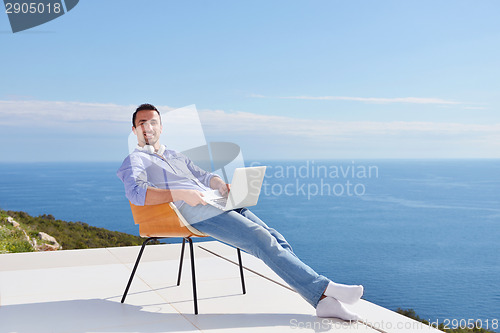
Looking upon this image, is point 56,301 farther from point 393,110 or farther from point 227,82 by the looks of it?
point 393,110

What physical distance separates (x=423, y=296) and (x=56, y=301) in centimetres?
3260

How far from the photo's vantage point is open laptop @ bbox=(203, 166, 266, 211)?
231 cm

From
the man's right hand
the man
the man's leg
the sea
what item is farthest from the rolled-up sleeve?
the sea

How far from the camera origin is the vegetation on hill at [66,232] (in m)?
9.43

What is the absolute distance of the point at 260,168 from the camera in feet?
7.75

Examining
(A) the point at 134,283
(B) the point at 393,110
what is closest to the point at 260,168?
(A) the point at 134,283

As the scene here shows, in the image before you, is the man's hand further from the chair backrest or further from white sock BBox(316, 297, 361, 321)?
white sock BBox(316, 297, 361, 321)

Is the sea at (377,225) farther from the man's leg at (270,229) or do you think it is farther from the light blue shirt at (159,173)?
the man's leg at (270,229)

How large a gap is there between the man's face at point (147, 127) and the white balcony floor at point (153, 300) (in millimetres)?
833

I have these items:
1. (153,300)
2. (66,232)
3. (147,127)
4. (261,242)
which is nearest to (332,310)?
(261,242)

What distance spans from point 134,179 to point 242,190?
0.50 m

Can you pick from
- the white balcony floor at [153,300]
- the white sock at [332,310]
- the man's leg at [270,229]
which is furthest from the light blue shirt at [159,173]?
the white sock at [332,310]

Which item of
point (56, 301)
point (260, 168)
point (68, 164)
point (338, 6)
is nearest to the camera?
point (260, 168)

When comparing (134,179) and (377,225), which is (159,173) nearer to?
(134,179)
